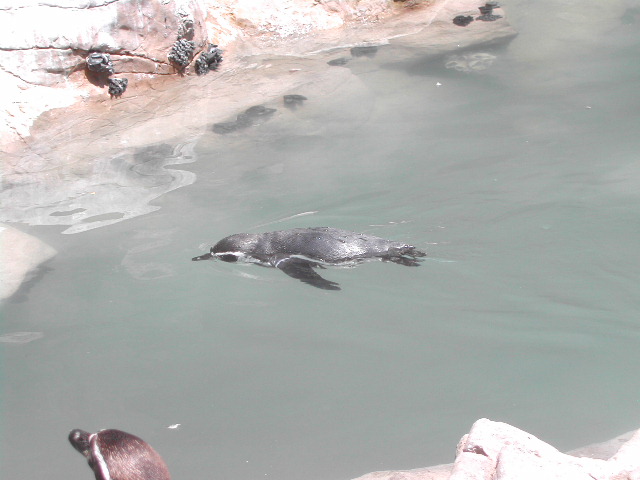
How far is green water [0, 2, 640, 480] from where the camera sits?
448 cm

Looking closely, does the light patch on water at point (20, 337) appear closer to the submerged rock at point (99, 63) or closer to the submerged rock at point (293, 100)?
the submerged rock at point (293, 100)

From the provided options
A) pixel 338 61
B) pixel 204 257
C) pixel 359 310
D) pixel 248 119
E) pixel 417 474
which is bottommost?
pixel 417 474

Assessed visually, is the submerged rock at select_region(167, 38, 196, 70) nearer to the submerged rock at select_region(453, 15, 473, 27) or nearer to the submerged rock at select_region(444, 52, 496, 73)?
the submerged rock at select_region(444, 52, 496, 73)

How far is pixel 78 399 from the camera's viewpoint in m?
4.82

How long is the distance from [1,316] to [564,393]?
428cm

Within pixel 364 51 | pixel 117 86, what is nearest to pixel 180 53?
pixel 117 86

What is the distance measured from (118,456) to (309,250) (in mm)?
3502

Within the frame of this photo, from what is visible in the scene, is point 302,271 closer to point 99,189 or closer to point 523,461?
point 99,189

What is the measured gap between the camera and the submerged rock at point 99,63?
9688mm

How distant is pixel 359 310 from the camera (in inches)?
217

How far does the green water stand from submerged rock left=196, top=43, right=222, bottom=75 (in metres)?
2.34

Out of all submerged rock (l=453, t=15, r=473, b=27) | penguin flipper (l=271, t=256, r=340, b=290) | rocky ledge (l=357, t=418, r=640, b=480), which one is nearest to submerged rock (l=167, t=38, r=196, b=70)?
submerged rock (l=453, t=15, r=473, b=27)

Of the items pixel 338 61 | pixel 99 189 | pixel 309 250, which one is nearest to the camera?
pixel 309 250

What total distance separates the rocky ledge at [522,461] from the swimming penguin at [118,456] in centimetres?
130
